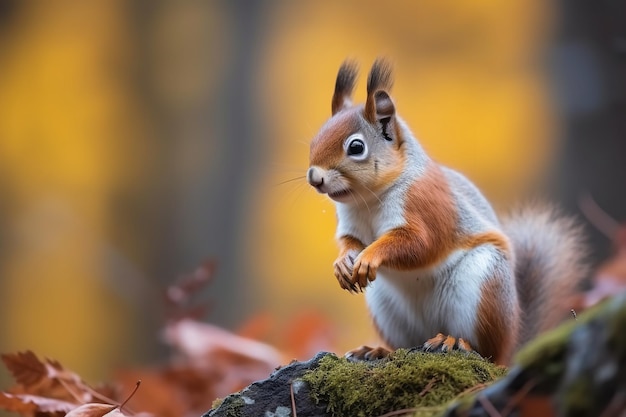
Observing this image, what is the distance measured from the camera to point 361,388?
141 cm

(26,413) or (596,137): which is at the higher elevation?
(596,137)

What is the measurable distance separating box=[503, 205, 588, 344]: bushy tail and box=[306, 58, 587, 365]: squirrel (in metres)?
0.21

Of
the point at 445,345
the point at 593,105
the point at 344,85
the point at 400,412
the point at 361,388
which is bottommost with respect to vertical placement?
the point at 400,412

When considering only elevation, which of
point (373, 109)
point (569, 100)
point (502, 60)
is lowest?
point (373, 109)

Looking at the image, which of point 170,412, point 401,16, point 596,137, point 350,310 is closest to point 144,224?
point 350,310

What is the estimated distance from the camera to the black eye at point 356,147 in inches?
68.4

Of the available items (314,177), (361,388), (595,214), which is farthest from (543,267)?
(595,214)

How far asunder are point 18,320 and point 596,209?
3.69 meters

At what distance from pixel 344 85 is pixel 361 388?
0.80 m

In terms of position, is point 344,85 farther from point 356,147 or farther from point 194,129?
point 194,129

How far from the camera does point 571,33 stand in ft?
15.6

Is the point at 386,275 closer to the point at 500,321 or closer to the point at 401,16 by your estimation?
the point at 500,321

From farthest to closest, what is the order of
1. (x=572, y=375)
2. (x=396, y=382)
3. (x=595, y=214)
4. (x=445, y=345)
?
(x=595, y=214) < (x=445, y=345) < (x=396, y=382) < (x=572, y=375)

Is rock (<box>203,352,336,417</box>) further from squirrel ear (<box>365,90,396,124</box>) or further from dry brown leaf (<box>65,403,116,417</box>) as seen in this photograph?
squirrel ear (<box>365,90,396,124</box>)
